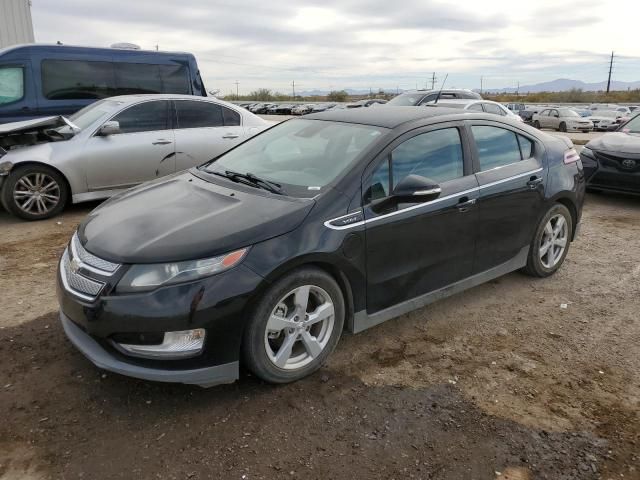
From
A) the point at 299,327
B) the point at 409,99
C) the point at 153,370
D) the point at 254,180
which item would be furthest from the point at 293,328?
the point at 409,99

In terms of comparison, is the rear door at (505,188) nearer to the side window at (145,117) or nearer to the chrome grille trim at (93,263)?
the chrome grille trim at (93,263)

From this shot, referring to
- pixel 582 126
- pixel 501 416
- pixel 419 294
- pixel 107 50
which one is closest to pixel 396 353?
pixel 419 294

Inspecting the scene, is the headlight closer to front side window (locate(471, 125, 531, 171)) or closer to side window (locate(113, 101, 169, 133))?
front side window (locate(471, 125, 531, 171))

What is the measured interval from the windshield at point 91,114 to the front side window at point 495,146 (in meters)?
4.82

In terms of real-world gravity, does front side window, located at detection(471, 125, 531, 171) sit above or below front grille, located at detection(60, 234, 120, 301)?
above

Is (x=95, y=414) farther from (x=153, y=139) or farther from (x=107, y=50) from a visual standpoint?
(x=107, y=50)

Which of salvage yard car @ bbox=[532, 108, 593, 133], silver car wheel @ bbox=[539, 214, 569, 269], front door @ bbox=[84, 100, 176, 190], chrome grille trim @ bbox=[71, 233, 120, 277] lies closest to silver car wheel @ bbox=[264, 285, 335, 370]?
chrome grille trim @ bbox=[71, 233, 120, 277]

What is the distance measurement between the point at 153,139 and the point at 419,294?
15.4 feet

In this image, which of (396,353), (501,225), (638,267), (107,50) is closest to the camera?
(396,353)

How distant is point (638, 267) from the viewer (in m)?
5.08

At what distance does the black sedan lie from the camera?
7.37m

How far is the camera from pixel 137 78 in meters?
8.77

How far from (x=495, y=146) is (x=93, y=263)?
3.02 metres

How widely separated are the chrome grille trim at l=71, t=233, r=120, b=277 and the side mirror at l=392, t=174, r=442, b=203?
1.65m
